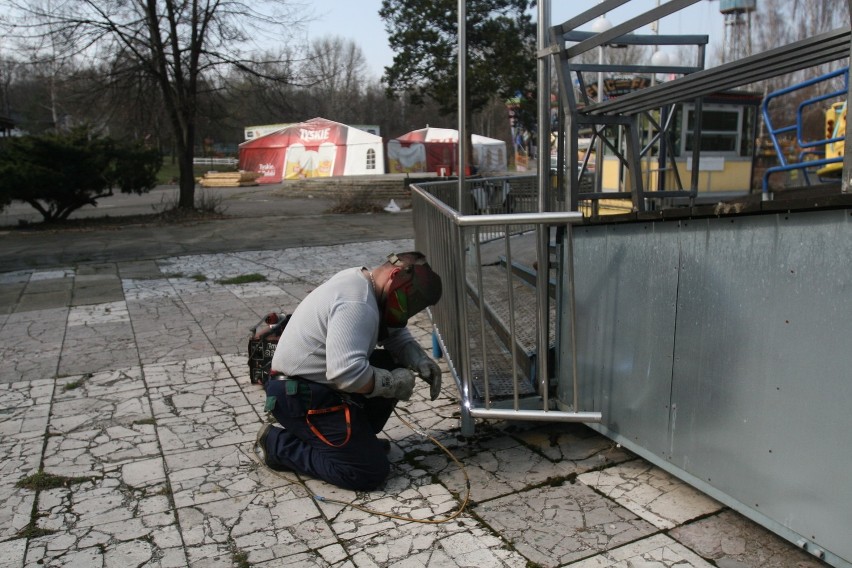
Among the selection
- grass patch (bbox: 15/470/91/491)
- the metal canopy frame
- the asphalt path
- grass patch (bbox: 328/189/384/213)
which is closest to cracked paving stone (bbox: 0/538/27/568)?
grass patch (bbox: 15/470/91/491)

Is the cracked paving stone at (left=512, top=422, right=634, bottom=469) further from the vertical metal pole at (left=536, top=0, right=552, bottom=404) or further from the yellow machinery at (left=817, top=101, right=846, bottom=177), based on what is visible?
the yellow machinery at (left=817, top=101, right=846, bottom=177)

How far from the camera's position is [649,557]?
106 inches

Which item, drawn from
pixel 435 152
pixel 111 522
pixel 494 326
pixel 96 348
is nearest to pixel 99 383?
pixel 96 348

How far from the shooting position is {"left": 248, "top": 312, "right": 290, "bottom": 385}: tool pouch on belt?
4500 mm

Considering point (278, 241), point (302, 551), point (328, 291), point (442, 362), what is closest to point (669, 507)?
point (302, 551)

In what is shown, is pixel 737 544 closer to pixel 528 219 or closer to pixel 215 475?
pixel 528 219

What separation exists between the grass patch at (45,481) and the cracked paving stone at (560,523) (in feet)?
6.51

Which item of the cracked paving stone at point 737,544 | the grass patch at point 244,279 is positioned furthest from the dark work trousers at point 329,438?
the grass patch at point 244,279

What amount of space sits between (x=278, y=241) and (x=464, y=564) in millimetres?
10673

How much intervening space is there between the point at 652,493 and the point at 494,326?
6.28 ft

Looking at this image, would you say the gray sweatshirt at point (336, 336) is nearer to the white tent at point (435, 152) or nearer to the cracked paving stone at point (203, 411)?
the cracked paving stone at point (203, 411)

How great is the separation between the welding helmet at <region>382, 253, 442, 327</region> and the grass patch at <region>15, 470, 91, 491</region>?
1753mm

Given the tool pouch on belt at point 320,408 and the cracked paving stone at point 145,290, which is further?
the cracked paving stone at point 145,290

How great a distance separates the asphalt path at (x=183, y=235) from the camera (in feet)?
37.4
